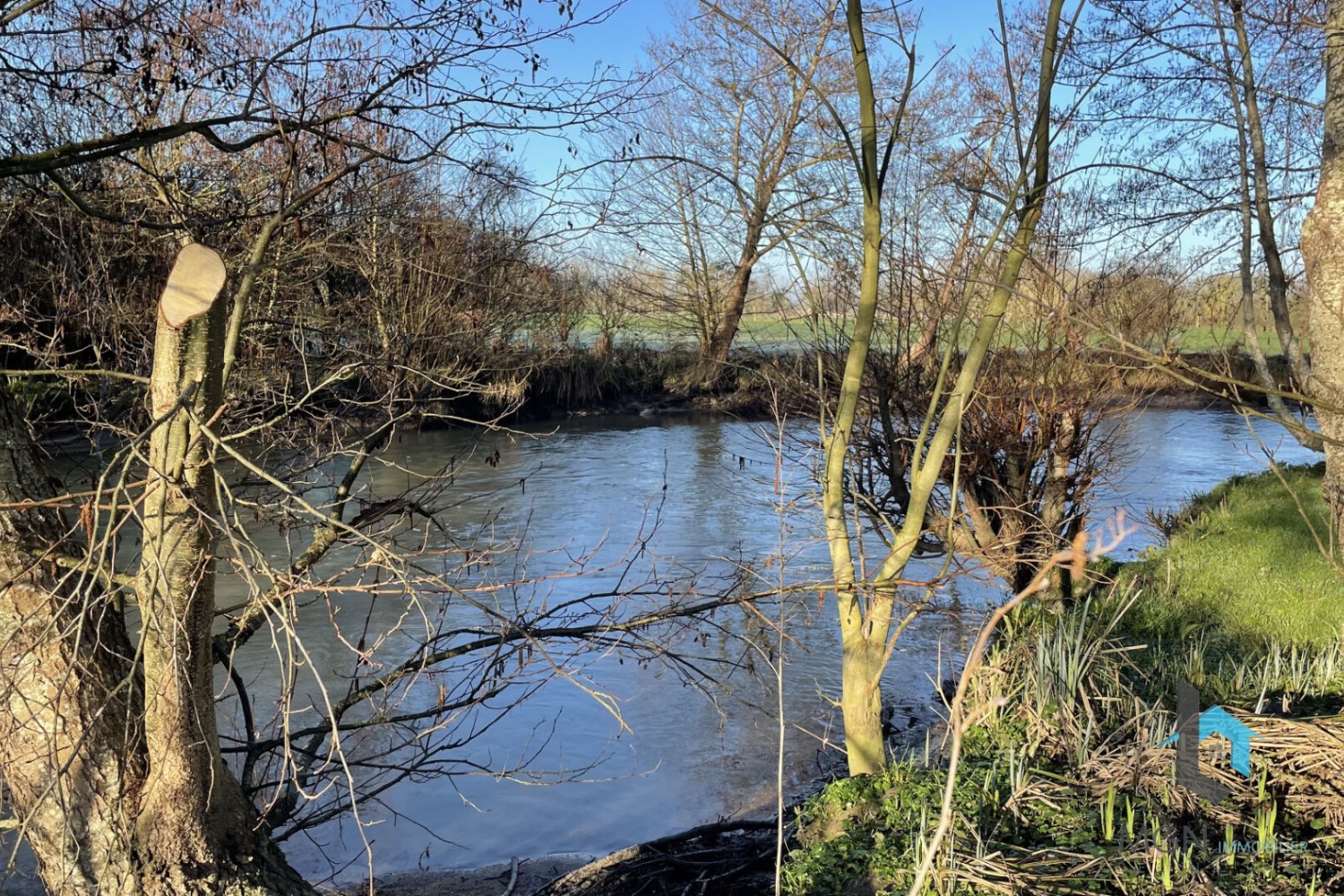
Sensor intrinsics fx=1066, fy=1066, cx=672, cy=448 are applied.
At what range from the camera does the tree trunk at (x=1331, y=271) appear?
628cm

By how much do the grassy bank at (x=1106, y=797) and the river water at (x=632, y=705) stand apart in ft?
1.74

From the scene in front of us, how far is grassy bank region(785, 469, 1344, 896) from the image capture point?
10.7ft

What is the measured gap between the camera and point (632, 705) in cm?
749

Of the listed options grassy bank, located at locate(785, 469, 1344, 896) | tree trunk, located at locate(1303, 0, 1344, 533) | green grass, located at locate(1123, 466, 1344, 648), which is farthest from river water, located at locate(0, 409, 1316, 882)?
tree trunk, located at locate(1303, 0, 1344, 533)

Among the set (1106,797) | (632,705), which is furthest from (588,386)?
(1106,797)

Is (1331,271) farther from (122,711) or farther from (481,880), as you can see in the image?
(122,711)

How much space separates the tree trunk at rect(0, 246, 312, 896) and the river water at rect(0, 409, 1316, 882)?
62 centimetres

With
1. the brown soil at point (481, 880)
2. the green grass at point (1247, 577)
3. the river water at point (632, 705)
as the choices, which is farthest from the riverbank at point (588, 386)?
the brown soil at point (481, 880)

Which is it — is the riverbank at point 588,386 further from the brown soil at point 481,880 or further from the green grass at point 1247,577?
the brown soil at point 481,880

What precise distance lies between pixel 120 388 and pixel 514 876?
3.76 metres

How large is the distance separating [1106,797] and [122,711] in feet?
11.0

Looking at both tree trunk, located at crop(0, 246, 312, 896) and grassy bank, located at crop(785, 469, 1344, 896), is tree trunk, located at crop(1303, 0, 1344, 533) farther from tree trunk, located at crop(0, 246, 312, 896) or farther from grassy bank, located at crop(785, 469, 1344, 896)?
tree trunk, located at crop(0, 246, 312, 896)

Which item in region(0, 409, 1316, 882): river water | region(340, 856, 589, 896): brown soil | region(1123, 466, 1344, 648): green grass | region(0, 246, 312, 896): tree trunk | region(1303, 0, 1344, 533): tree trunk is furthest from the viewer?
region(1123, 466, 1344, 648): green grass

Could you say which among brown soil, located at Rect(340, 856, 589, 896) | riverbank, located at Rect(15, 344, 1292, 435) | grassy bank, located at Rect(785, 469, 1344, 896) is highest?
riverbank, located at Rect(15, 344, 1292, 435)
